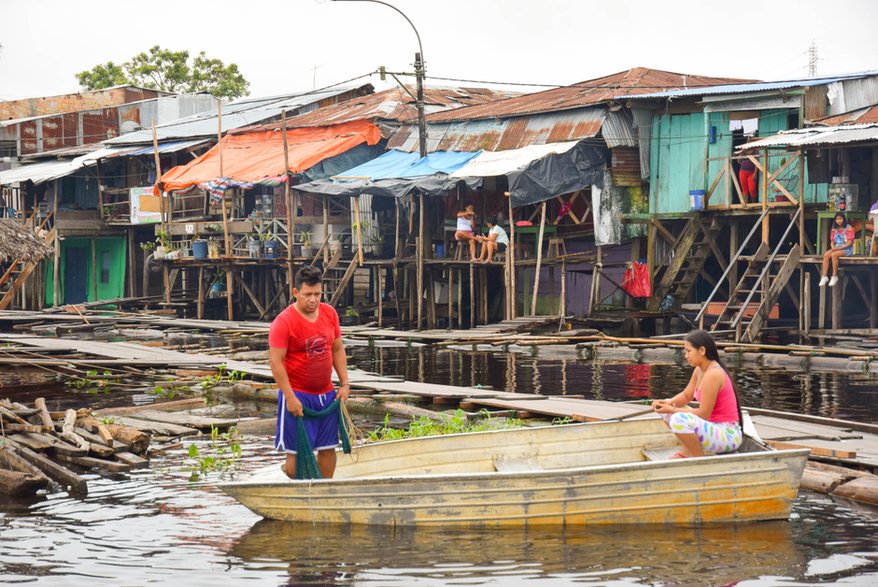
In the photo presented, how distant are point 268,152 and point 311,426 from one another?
2419cm

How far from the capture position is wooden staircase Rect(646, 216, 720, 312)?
930 inches

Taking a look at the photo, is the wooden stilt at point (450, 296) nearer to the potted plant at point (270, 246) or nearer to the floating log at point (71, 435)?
the potted plant at point (270, 246)

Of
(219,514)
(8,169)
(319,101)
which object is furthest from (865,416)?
(8,169)

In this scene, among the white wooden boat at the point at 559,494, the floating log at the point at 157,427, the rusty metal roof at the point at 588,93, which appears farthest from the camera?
the rusty metal roof at the point at 588,93

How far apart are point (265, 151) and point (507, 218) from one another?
8.23m

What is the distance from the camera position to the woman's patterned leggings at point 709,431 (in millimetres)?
7820

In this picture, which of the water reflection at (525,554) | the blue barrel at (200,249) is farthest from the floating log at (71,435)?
the blue barrel at (200,249)

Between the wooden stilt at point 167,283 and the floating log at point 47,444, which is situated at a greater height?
the wooden stilt at point 167,283

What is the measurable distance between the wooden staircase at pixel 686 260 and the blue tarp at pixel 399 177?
458cm

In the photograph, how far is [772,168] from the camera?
22.7 metres

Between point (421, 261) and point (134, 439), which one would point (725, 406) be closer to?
point (134, 439)

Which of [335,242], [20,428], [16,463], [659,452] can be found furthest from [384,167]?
[659,452]

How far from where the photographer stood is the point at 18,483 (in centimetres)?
891

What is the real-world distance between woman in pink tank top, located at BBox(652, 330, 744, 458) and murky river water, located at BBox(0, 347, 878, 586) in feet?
1.95
